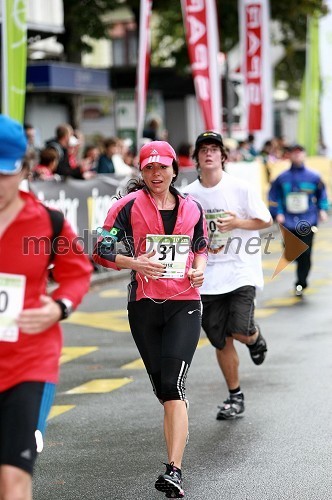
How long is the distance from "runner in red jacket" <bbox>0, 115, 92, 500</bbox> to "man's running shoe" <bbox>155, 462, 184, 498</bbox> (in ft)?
5.32

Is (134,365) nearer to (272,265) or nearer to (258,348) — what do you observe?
(258,348)

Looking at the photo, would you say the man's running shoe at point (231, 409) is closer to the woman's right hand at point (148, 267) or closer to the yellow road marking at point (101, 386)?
the yellow road marking at point (101, 386)

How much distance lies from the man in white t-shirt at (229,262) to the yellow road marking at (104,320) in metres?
4.74

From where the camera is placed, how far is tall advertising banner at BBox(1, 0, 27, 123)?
14.8m

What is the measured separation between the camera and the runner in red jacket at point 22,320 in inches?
181

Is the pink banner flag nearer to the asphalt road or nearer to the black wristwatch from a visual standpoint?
the asphalt road

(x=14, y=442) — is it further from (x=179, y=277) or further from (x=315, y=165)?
(x=315, y=165)

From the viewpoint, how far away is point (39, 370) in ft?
15.7

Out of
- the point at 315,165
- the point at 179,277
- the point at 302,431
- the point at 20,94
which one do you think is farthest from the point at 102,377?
the point at 315,165

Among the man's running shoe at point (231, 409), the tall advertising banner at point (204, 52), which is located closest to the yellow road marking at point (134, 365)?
the man's running shoe at point (231, 409)

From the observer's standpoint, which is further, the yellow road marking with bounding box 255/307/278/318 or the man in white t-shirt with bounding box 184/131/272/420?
the yellow road marking with bounding box 255/307/278/318

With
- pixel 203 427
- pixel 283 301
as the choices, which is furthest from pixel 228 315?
pixel 283 301

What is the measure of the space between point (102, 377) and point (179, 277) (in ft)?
11.7

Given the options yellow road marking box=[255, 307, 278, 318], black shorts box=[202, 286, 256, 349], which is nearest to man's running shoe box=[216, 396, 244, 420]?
black shorts box=[202, 286, 256, 349]
